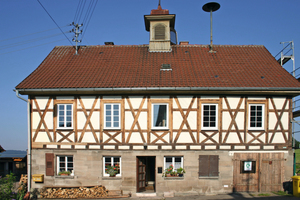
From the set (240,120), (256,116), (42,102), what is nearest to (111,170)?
(42,102)

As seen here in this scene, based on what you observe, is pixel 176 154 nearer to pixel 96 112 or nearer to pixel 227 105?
pixel 227 105

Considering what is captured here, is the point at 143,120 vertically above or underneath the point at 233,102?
underneath

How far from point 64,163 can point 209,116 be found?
8.28 meters

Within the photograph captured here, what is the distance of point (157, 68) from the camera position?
583 inches

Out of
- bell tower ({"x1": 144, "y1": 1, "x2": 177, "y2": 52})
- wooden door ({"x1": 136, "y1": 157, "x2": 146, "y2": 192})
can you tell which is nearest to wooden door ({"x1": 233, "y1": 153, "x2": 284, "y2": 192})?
wooden door ({"x1": 136, "y1": 157, "x2": 146, "y2": 192})

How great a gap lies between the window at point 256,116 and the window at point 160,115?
454 cm

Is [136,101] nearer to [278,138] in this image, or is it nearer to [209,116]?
[209,116]

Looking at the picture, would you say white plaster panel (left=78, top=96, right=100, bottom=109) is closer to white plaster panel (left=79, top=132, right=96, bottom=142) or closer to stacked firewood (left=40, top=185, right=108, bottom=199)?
white plaster panel (left=79, top=132, right=96, bottom=142)

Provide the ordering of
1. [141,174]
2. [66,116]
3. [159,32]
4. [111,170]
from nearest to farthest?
[111,170] < [66,116] < [141,174] < [159,32]

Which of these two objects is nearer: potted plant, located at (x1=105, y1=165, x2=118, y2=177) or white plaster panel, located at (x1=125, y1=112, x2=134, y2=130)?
potted plant, located at (x1=105, y1=165, x2=118, y2=177)

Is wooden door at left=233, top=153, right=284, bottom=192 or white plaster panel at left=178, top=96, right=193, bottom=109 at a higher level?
white plaster panel at left=178, top=96, right=193, bottom=109

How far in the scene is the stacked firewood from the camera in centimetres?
1271

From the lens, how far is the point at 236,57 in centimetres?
1583

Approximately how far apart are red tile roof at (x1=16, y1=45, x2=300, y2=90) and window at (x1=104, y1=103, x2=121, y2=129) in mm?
1137
